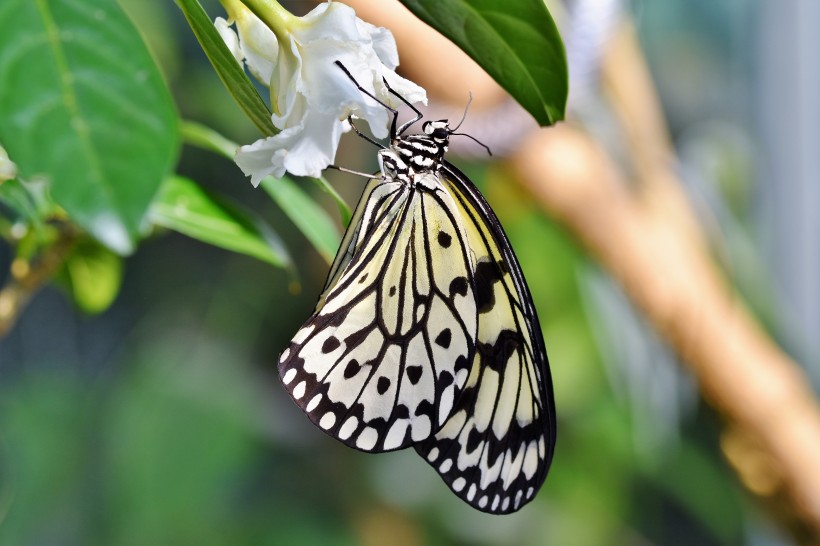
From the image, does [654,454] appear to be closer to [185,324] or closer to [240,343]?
Result: [240,343]

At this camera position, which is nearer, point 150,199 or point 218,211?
point 150,199

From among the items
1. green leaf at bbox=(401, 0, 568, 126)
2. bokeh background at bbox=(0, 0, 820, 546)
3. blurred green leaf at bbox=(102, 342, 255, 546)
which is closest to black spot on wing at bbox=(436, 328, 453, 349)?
green leaf at bbox=(401, 0, 568, 126)

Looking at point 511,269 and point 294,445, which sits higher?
point 511,269

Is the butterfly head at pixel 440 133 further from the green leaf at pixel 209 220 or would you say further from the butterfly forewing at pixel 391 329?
the green leaf at pixel 209 220

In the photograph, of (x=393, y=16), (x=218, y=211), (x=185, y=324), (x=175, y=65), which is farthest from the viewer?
(x=185, y=324)

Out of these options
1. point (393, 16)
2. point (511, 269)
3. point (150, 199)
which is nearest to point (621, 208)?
point (393, 16)

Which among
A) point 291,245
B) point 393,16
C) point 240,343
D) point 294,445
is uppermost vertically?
point 393,16

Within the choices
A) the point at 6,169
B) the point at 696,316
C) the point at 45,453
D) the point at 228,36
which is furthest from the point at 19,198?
the point at 45,453

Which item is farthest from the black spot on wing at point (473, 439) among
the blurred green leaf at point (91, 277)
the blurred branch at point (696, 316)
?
the blurred branch at point (696, 316)
